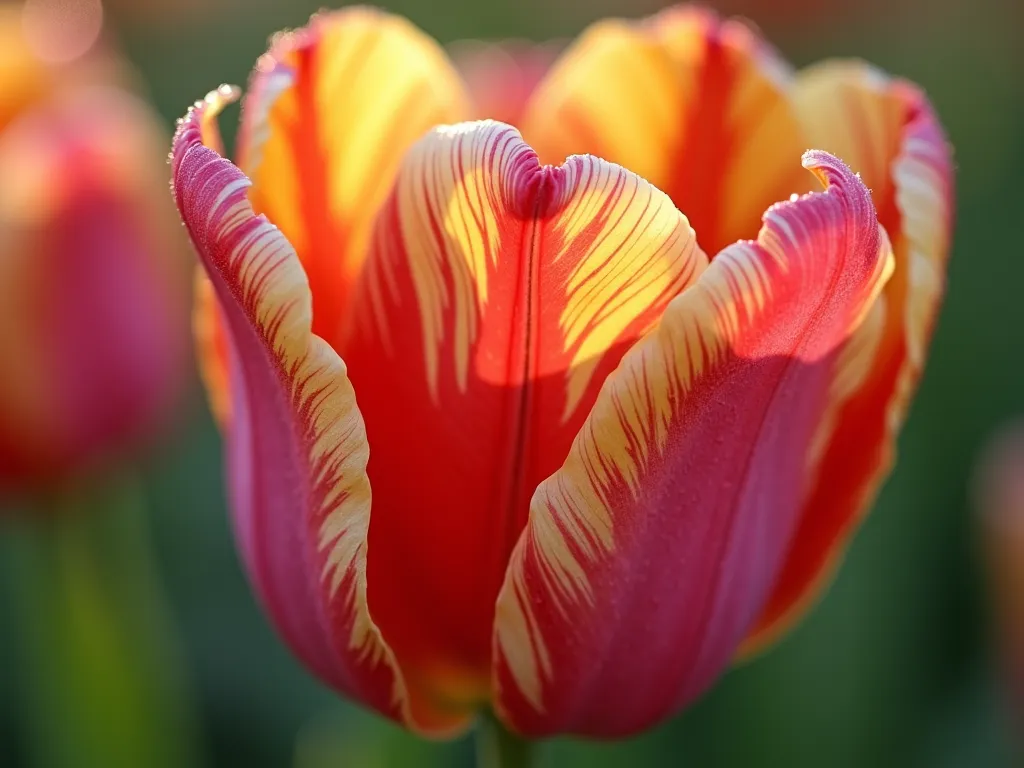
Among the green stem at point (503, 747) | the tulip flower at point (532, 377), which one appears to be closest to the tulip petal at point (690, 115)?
the tulip flower at point (532, 377)

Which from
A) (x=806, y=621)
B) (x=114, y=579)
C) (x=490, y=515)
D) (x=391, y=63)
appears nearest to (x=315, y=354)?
(x=490, y=515)

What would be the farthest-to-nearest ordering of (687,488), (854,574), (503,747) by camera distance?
(854,574) → (503,747) → (687,488)

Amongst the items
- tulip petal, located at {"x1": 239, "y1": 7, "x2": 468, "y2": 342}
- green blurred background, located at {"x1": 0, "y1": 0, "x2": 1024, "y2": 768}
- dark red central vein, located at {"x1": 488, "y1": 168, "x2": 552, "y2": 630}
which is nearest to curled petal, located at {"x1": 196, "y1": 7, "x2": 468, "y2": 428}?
tulip petal, located at {"x1": 239, "y1": 7, "x2": 468, "y2": 342}

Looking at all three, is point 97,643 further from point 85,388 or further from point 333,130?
point 333,130

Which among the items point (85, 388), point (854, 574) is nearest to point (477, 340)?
point (85, 388)

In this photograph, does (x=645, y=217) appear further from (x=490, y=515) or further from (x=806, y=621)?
(x=806, y=621)

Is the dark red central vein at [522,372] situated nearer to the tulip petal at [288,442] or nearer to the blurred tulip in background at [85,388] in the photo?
the tulip petal at [288,442]

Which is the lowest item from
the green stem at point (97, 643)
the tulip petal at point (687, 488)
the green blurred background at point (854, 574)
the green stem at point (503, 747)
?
the green blurred background at point (854, 574)
